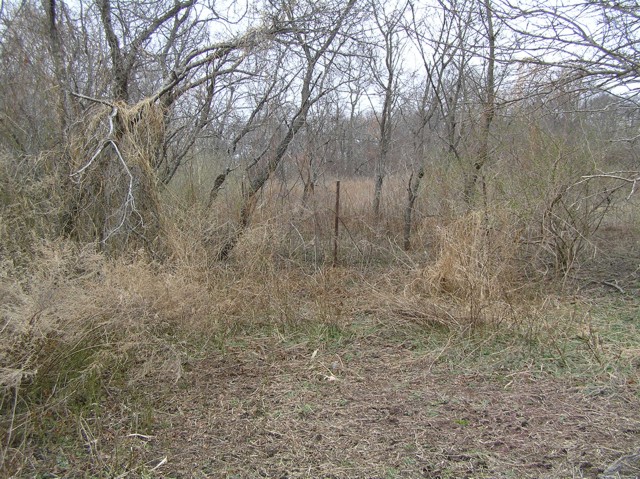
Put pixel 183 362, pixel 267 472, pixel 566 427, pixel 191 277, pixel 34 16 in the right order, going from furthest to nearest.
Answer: pixel 34 16 < pixel 191 277 < pixel 183 362 < pixel 566 427 < pixel 267 472

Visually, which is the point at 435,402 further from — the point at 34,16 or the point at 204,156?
the point at 34,16

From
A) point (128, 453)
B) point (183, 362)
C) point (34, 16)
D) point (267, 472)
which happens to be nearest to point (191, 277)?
point (183, 362)

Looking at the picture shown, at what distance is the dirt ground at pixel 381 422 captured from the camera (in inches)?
104

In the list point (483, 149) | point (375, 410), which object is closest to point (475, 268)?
point (375, 410)

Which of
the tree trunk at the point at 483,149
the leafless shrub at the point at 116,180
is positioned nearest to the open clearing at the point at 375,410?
the leafless shrub at the point at 116,180

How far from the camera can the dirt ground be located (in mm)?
2641

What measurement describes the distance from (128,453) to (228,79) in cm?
585

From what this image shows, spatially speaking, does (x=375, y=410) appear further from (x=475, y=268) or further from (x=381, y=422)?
(x=475, y=268)

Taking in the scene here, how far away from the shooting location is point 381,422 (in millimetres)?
3123

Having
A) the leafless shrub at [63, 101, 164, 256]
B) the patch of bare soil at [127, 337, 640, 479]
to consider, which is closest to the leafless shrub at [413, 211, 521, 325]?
the patch of bare soil at [127, 337, 640, 479]

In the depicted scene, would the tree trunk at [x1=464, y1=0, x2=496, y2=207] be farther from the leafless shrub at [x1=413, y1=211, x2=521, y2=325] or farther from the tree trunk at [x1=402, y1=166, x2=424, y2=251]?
the leafless shrub at [x1=413, y1=211, x2=521, y2=325]

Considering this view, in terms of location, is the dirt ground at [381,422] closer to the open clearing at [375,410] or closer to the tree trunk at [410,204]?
the open clearing at [375,410]

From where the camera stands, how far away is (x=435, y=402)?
3.39 metres

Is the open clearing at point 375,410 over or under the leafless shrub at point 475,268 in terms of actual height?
under
